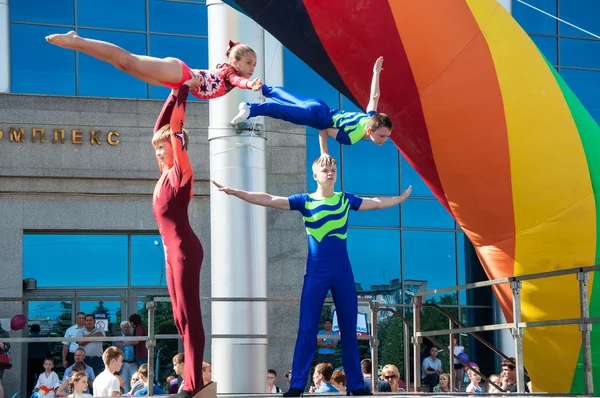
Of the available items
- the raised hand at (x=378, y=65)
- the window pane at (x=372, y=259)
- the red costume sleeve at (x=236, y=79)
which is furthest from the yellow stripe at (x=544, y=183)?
the window pane at (x=372, y=259)

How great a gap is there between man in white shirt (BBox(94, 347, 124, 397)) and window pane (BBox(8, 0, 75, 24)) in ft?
31.5

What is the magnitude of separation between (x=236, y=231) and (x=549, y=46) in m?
11.3

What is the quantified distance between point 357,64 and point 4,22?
9997mm

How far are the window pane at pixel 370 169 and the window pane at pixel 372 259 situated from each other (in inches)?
32.1

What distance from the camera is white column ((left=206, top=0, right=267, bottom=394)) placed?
1006 centimetres

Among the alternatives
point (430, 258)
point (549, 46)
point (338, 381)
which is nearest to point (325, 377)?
point (338, 381)

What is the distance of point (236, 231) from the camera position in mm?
10406

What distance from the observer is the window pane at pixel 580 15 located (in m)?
19.8

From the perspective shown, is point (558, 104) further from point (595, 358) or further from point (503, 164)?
point (595, 358)

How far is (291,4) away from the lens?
7.21 m

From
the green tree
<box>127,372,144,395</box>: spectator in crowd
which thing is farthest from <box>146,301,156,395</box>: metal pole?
the green tree

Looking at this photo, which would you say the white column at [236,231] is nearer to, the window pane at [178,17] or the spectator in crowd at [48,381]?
the spectator in crowd at [48,381]

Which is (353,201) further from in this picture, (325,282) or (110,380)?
(110,380)

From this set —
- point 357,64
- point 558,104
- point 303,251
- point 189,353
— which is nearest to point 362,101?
point 357,64
